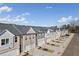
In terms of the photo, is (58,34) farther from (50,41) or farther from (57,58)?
(57,58)

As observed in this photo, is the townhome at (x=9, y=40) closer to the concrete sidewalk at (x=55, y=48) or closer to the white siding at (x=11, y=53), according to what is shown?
the white siding at (x=11, y=53)

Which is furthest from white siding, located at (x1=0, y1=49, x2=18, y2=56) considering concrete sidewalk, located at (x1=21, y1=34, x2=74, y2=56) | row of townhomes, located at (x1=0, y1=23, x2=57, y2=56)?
concrete sidewalk, located at (x1=21, y1=34, x2=74, y2=56)

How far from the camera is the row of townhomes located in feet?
7.43

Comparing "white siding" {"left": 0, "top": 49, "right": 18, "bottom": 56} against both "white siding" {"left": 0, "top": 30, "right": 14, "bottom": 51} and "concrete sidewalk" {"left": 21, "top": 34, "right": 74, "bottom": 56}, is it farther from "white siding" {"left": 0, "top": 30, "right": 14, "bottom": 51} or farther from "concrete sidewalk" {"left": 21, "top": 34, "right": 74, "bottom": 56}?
"concrete sidewalk" {"left": 21, "top": 34, "right": 74, "bottom": 56}

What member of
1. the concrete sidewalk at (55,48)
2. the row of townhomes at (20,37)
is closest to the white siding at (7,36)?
the row of townhomes at (20,37)

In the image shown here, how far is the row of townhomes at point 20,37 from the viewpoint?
2264 millimetres

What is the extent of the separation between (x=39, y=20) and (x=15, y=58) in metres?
0.66

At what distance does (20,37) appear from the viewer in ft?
7.66

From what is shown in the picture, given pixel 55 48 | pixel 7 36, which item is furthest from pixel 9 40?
pixel 55 48

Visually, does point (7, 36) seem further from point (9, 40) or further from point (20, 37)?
point (20, 37)

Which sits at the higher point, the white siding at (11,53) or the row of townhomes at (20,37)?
the row of townhomes at (20,37)

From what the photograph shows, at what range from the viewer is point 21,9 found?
231 cm

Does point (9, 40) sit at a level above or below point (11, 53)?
above

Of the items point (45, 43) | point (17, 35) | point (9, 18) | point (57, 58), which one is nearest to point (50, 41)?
point (45, 43)
